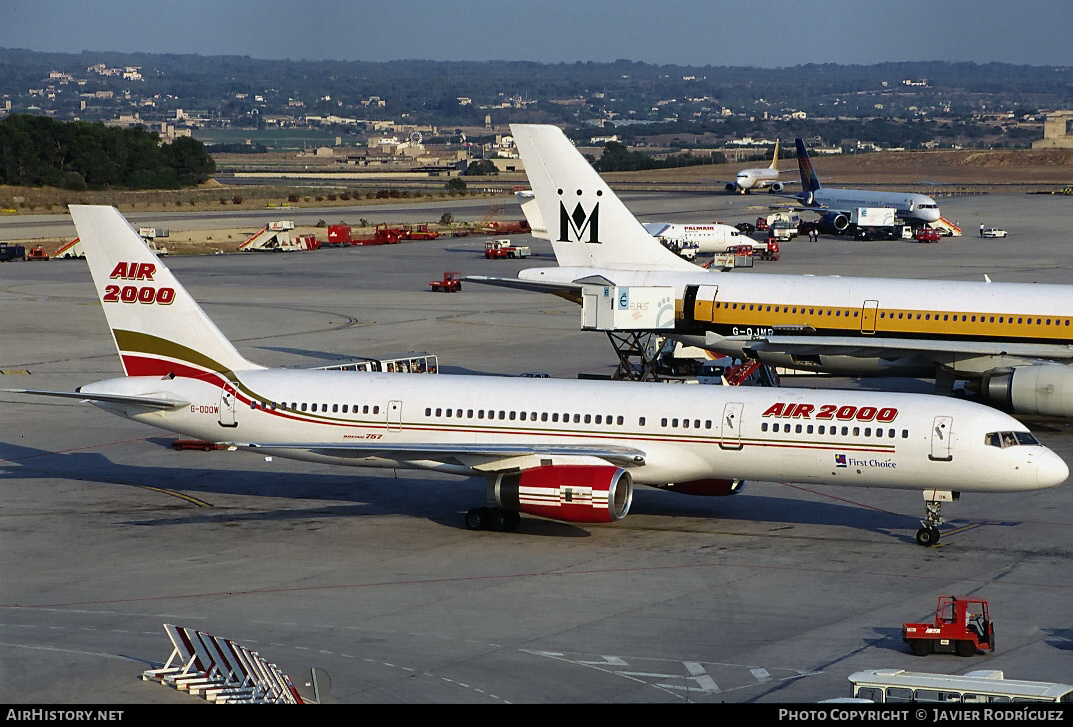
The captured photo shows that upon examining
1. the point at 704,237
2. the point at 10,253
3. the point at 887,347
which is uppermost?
the point at 704,237

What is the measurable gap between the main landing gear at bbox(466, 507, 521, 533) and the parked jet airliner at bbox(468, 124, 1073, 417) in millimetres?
21607

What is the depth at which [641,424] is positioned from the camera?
3756 cm

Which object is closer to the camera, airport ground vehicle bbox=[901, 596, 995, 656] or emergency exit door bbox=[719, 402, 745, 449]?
airport ground vehicle bbox=[901, 596, 995, 656]

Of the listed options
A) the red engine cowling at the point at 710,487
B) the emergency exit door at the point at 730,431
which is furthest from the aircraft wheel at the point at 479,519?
the emergency exit door at the point at 730,431

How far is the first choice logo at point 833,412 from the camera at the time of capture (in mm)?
36188

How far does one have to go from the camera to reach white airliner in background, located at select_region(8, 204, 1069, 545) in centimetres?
3566

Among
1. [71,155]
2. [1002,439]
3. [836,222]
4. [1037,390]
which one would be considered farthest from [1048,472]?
[71,155]

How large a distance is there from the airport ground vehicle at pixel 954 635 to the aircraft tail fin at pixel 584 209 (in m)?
35.0

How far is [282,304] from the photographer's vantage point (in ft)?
287

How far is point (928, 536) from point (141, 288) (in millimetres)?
22371

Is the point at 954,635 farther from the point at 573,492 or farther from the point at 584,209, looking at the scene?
the point at 584,209

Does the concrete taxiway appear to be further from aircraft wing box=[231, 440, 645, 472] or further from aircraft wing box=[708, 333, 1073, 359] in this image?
aircraft wing box=[708, 333, 1073, 359]

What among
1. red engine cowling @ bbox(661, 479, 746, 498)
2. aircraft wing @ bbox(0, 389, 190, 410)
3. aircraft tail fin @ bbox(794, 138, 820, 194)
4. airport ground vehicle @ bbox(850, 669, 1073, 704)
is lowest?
red engine cowling @ bbox(661, 479, 746, 498)

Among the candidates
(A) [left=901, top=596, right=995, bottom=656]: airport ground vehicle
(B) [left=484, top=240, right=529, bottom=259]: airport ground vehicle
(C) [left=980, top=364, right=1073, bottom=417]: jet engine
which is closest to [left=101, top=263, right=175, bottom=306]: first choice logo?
(A) [left=901, top=596, right=995, bottom=656]: airport ground vehicle
